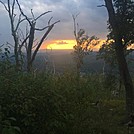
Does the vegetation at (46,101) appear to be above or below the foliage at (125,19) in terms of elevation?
below

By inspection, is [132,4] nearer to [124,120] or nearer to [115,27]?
[115,27]

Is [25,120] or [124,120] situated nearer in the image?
[25,120]

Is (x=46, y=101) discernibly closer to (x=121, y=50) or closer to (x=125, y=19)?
(x=121, y=50)

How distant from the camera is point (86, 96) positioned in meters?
9.04

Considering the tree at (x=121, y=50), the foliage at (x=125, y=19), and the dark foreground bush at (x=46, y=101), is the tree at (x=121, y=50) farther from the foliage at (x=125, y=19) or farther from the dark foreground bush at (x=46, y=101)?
the dark foreground bush at (x=46, y=101)

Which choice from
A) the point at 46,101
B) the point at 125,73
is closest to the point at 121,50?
the point at 125,73

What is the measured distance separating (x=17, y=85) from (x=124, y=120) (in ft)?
23.7

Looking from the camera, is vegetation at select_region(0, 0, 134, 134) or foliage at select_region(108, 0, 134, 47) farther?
foliage at select_region(108, 0, 134, 47)

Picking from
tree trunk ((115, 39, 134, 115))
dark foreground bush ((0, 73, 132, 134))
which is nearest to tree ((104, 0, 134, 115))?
tree trunk ((115, 39, 134, 115))

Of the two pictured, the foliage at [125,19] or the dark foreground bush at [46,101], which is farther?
the foliage at [125,19]

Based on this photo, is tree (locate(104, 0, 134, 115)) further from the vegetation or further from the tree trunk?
the vegetation

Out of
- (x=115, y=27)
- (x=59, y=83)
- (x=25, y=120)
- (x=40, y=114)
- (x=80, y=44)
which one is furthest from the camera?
(x=80, y=44)

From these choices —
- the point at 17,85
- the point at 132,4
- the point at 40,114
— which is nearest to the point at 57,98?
the point at 40,114

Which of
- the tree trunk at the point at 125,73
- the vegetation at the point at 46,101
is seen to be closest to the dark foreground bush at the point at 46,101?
the vegetation at the point at 46,101
